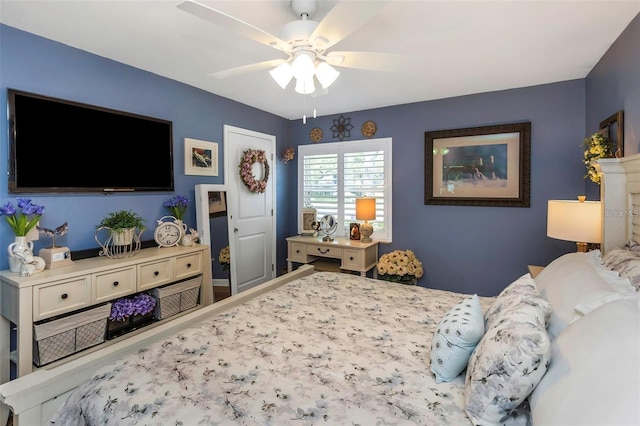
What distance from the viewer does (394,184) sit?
153 inches

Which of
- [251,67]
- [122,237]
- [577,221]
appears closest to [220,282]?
[122,237]

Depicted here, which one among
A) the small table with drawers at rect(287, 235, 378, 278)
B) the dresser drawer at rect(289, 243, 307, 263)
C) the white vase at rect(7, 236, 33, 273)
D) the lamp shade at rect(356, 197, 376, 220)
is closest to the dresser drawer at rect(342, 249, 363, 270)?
the small table with drawers at rect(287, 235, 378, 278)

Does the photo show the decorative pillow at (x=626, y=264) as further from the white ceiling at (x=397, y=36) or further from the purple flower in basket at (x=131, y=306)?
the purple flower in basket at (x=131, y=306)

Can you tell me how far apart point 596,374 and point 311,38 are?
1655 millimetres

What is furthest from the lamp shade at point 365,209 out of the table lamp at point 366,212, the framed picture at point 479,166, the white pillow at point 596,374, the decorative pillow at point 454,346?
the white pillow at point 596,374

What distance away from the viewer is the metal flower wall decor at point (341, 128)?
4.18 m

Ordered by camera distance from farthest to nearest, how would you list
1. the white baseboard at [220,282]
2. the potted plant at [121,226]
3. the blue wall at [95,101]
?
the white baseboard at [220,282] → the potted plant at [121,226] → the blue wall at [95,101]

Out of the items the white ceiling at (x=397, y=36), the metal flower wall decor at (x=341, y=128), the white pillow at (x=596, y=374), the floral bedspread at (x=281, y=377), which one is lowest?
the floral bedspread at (x=281, y=377)

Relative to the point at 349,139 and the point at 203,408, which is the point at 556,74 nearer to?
the point at 349,139

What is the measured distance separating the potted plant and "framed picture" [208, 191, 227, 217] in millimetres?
845

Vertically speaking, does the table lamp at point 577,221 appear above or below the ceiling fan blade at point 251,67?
below

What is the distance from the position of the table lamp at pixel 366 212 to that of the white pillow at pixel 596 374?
2.81 metres

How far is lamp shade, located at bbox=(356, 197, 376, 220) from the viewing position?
149 inches

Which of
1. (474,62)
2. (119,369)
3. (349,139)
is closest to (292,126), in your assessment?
(349,139)
